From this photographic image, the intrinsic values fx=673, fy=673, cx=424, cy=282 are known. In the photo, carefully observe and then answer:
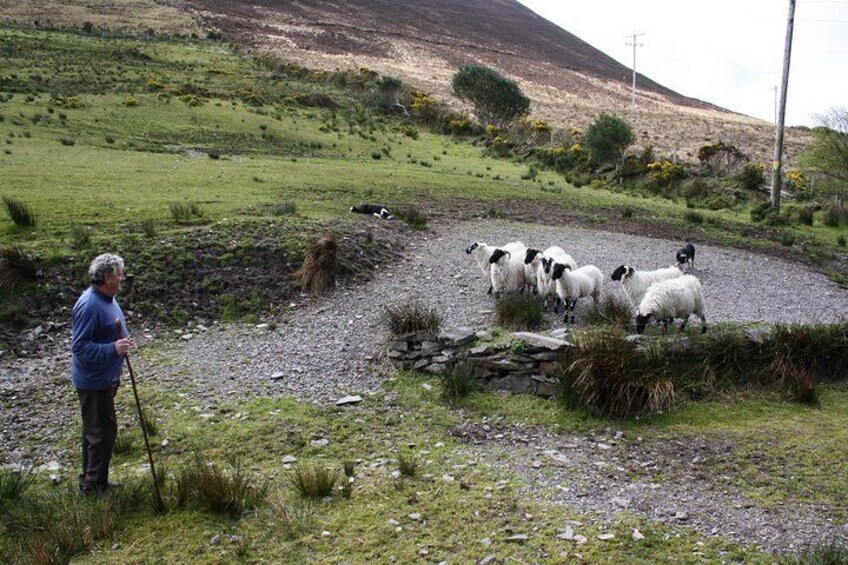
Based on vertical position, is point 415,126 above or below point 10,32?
below

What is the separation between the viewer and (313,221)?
18.2 meters

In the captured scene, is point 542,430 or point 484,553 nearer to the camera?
point 484,553

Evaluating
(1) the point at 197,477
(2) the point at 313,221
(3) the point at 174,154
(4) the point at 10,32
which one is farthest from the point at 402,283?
(4) the point at 10,32

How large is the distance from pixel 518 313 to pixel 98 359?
7534mm

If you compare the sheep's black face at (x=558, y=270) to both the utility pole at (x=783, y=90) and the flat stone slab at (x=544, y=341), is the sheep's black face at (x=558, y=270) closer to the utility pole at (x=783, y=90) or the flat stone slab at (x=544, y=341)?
the flat stone slab at (x=544, y=341)

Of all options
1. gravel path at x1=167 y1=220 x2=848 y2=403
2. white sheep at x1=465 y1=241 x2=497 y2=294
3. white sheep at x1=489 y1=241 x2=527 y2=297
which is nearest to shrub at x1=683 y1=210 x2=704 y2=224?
gravel path at x1=167 y1=220 x2=848 y2=403

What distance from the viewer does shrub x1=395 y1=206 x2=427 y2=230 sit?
67.5 ft

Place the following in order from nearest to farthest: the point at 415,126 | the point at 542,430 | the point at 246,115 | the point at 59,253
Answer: the point at 542,430 < the point at 59,253 < the point at 246,115 < the point at 415,126

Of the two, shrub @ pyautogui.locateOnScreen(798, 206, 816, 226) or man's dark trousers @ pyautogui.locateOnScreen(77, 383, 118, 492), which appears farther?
shrub @ pyautogui.locateOnScreen(798, 206, 816, 226)

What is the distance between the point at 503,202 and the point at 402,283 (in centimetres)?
1109

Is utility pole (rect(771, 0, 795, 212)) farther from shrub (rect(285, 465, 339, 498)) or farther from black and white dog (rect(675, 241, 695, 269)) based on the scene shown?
shrub (rect(285, 465, 339, 498))

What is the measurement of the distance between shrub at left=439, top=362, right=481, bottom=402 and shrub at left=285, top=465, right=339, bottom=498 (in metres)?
2.89

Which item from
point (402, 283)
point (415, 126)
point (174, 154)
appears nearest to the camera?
point (402, 283)

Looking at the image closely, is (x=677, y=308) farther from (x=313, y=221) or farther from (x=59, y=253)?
(x=59, y=253)
